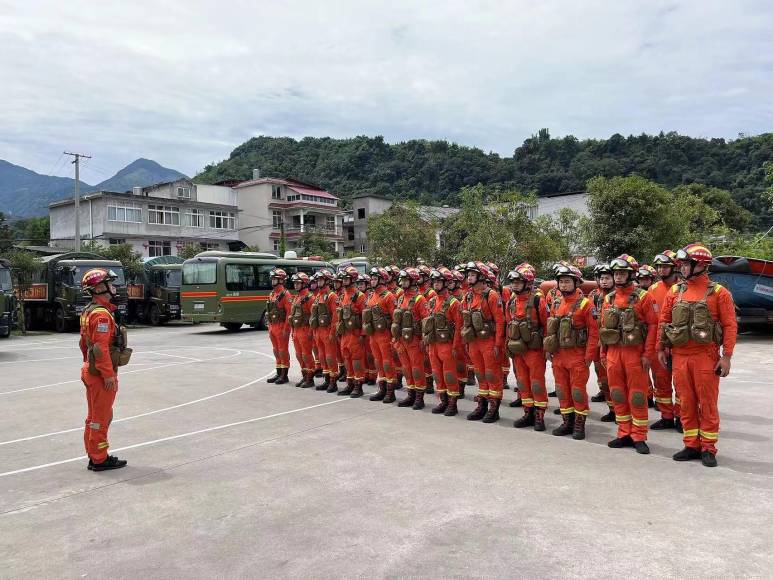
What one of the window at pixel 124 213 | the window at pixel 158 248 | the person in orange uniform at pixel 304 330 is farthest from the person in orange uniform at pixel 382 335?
the window at pixel 158 248

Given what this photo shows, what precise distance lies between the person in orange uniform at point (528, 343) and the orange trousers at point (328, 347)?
360 cm

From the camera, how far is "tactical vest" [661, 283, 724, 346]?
18.9 feet

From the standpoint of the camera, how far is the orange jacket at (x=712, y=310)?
19.0 feet

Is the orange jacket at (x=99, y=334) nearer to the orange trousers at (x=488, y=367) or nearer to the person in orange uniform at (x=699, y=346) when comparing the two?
the orange trousers at (x=488, y=367)

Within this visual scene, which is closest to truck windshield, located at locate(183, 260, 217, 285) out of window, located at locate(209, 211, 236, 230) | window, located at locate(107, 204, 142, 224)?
window, located at locate(107, 204, 142, 224)

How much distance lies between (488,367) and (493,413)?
613mm

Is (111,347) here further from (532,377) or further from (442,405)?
(532,377)

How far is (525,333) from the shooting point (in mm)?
7355

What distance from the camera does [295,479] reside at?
219 inches

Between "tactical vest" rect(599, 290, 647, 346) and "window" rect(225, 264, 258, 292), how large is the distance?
60.2ft

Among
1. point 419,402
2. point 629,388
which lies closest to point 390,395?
point 419,402

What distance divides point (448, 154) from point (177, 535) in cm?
9323

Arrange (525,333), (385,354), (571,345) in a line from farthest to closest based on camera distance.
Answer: (385,354) → (525,333) → (571,345)

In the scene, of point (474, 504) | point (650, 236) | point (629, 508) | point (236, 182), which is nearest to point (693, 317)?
point (629, 508)
